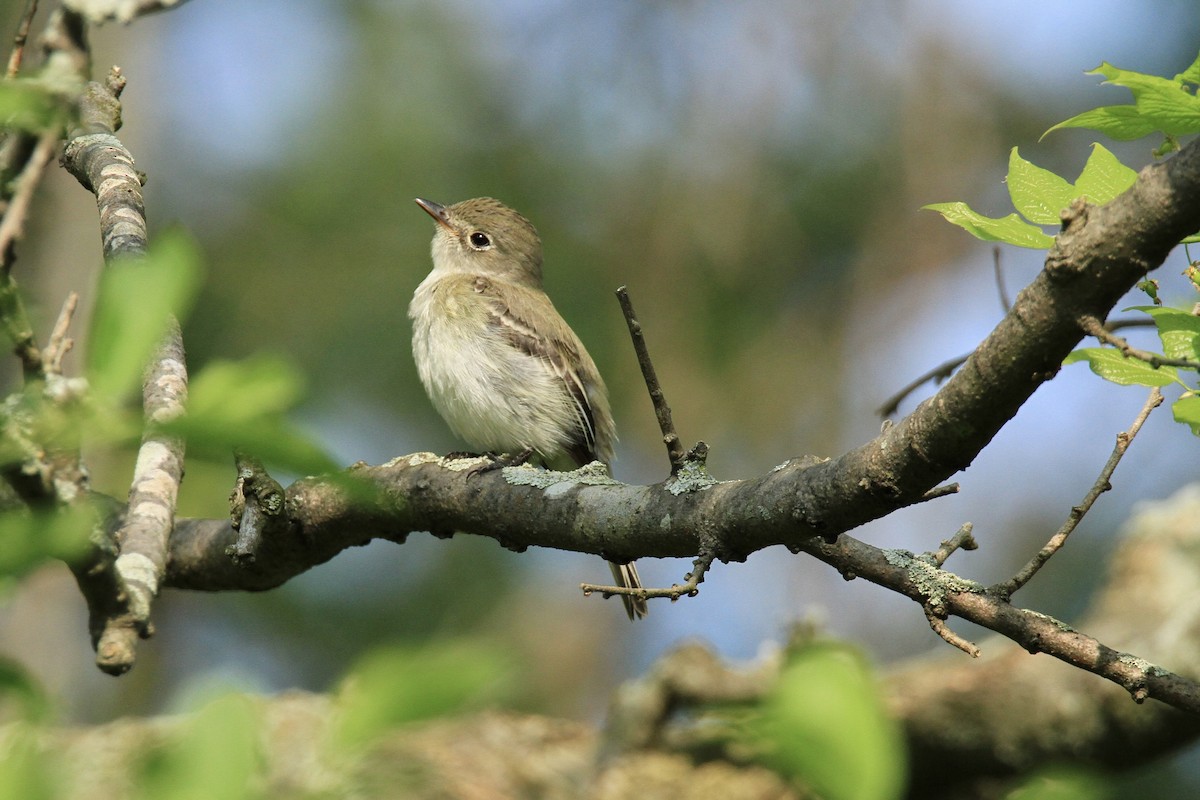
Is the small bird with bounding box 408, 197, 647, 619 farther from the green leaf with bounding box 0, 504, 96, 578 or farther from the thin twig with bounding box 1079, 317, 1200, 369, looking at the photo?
the green leaf with bounding box 0, 504, 96, 578

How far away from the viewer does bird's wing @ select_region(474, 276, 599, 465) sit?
6578 millimetres

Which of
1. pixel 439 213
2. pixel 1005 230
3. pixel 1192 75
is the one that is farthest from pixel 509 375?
pixel 1192 75

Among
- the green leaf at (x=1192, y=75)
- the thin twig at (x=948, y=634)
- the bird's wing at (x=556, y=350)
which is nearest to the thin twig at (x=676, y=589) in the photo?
the thin twig at (x=948, y=634)

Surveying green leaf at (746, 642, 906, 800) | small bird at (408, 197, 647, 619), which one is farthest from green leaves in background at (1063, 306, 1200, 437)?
small bird at (408, 197, 647, 619)

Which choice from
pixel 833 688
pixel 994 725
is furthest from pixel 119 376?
pixel 994 725

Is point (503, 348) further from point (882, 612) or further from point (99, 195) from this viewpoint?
point (882, 612)

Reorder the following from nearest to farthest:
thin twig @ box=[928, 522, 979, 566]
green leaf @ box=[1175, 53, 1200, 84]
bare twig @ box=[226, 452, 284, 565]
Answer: green leaf @ box=[1175, 53, 1200, 84], thin twig @ box=[928, 522, 979, 566], bare twig @ box=[226, 452, 284, 565]

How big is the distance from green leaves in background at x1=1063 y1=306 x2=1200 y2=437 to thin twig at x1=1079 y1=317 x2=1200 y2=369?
17 cm

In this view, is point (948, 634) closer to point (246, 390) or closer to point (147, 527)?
point (147, 527)

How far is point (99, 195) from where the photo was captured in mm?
3375

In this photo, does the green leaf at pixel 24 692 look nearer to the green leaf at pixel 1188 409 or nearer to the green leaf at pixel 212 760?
the green leaf at pixel 212 760

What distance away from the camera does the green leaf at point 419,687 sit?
40.8 inches

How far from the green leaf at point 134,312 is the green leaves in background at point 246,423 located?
0.22 feet

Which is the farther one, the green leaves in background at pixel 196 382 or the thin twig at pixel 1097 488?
the thin twig at pixel 1097 488
